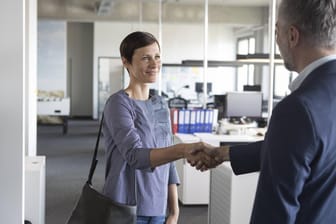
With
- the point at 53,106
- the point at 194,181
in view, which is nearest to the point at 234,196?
the point at 194,181

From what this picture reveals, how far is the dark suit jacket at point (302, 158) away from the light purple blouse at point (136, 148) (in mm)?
707

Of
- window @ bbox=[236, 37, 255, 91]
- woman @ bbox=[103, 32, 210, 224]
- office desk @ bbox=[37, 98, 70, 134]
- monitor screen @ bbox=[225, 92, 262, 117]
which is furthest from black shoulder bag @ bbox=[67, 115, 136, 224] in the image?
window @ bbox=[236, 37, 255, 91]

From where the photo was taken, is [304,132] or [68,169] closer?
[304,132]

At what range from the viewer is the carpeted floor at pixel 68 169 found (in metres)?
5.68

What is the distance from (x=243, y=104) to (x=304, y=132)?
6.33 m

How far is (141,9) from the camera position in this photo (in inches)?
510

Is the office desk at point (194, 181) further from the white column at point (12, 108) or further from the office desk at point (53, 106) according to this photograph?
the office desk at point (53, 106)

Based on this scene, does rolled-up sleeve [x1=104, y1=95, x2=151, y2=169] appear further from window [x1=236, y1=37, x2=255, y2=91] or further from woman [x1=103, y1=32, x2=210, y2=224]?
window [x1=236, y1=37, x2=255, y2=91]

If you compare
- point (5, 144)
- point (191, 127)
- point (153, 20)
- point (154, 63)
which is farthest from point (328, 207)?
point (153, 20)

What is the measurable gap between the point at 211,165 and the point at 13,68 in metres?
0.91

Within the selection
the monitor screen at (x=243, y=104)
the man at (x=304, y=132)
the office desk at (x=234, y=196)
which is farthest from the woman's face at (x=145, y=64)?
the monitor screen at (x=243, y=104)

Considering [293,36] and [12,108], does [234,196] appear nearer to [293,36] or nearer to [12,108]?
[12,108]

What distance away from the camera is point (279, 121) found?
1.13 metres

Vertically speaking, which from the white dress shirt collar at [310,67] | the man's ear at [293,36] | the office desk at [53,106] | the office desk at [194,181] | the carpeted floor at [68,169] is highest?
the man's ear at [293,36]
